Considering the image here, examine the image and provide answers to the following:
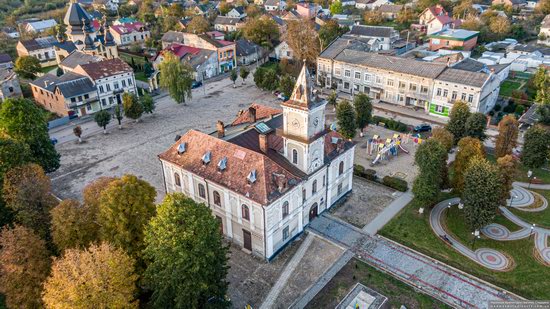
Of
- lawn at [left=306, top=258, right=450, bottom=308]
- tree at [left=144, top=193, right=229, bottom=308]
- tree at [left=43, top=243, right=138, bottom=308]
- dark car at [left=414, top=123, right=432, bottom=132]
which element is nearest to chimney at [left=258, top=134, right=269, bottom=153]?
tree at [left=144, top=193, right=229, bottom=308]

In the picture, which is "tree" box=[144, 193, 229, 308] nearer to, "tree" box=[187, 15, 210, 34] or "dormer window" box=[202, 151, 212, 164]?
"dormer window" box=[202, 151, 212, 164]

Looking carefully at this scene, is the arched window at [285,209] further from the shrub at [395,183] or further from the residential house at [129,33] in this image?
the residential house at [129,33]

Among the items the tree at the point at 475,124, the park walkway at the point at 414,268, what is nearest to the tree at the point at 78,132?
the park walkway at the point at 414,268

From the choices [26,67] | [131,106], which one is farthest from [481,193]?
[26,67]

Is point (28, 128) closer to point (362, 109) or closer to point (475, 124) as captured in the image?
point (362, 109)

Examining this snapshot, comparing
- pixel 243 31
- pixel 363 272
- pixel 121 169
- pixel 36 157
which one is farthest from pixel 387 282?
pixel 243 31

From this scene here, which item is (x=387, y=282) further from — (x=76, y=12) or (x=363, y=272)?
(x=76, y=12)
